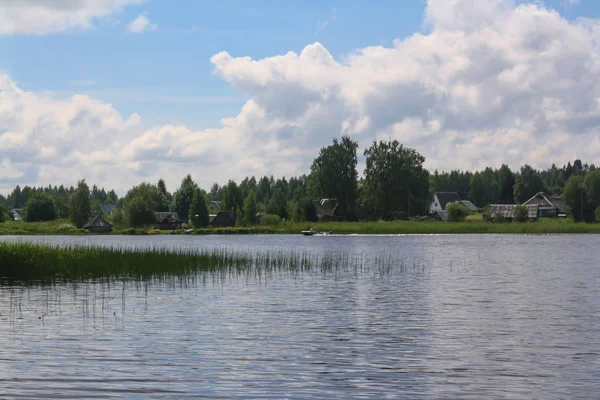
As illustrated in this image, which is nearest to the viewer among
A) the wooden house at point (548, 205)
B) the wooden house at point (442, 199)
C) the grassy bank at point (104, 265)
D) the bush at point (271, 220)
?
the grassy bank at point (104, 265)

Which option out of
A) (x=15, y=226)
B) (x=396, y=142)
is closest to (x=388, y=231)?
(x=396, y=142)

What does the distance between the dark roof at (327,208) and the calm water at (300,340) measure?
4013 inches

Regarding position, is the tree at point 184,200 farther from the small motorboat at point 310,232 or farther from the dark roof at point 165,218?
the small motorboat at point 310,232

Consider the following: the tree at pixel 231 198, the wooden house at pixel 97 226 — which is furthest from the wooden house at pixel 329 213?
the wooden house at pixel 97 226

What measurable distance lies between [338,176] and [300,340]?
367 feet

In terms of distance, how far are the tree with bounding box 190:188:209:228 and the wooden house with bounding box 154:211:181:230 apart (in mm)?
6409

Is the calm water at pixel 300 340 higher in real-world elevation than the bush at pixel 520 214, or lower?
lower

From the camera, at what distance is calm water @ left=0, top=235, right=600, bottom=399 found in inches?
548

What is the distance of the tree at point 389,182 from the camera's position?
419 feet

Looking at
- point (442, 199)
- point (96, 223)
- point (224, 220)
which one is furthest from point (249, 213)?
point (442, 199)

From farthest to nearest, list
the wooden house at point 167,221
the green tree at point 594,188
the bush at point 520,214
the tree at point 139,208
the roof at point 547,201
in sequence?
the roof at point 547,201, the wooden house at point 167,221, the tree at point 139,208, the green tree at point 594,188, the bush at point 520,214

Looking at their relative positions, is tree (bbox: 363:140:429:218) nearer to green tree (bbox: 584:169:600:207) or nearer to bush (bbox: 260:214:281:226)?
bush (bbox: 260:214:281:226)

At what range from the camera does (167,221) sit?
156 meters

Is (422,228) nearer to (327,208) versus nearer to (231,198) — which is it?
(327,208)
